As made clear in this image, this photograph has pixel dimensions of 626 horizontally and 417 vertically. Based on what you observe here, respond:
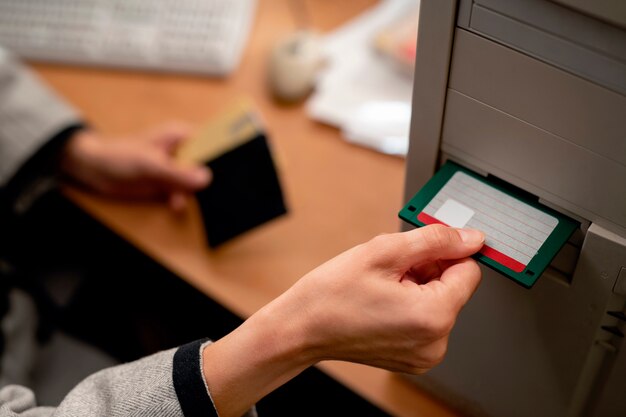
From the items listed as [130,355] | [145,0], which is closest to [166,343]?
[130,355]

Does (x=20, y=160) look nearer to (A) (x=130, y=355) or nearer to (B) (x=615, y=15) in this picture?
(A) (x=130, y=355)

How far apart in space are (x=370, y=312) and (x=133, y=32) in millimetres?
839

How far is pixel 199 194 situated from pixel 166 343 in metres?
0.43

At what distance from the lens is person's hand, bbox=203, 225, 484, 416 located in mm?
529

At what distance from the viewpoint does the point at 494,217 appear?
568 millimetres

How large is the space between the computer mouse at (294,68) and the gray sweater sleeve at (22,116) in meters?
0.32

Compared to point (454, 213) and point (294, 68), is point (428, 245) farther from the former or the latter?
point (294, 68)

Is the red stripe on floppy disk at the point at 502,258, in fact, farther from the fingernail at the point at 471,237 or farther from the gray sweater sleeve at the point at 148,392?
the gray sweater sleeve at the point at 148,392

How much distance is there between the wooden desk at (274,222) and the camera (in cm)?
88

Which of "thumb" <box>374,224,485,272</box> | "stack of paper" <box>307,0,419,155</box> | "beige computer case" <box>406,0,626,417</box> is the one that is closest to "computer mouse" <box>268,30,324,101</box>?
"stack of paper" <box>307,0,419,155</box>

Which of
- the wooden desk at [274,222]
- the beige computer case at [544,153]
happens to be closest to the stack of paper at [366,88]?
the wooden desk at [274,222]

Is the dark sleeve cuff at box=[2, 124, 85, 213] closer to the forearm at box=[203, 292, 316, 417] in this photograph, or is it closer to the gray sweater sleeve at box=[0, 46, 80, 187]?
the gray sweater sleeve at box=[0, 46, 80, 187]

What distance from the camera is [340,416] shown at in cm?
123

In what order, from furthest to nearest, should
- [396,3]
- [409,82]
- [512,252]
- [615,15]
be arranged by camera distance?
[396,3], [409,82], [512,252], [615,15]
